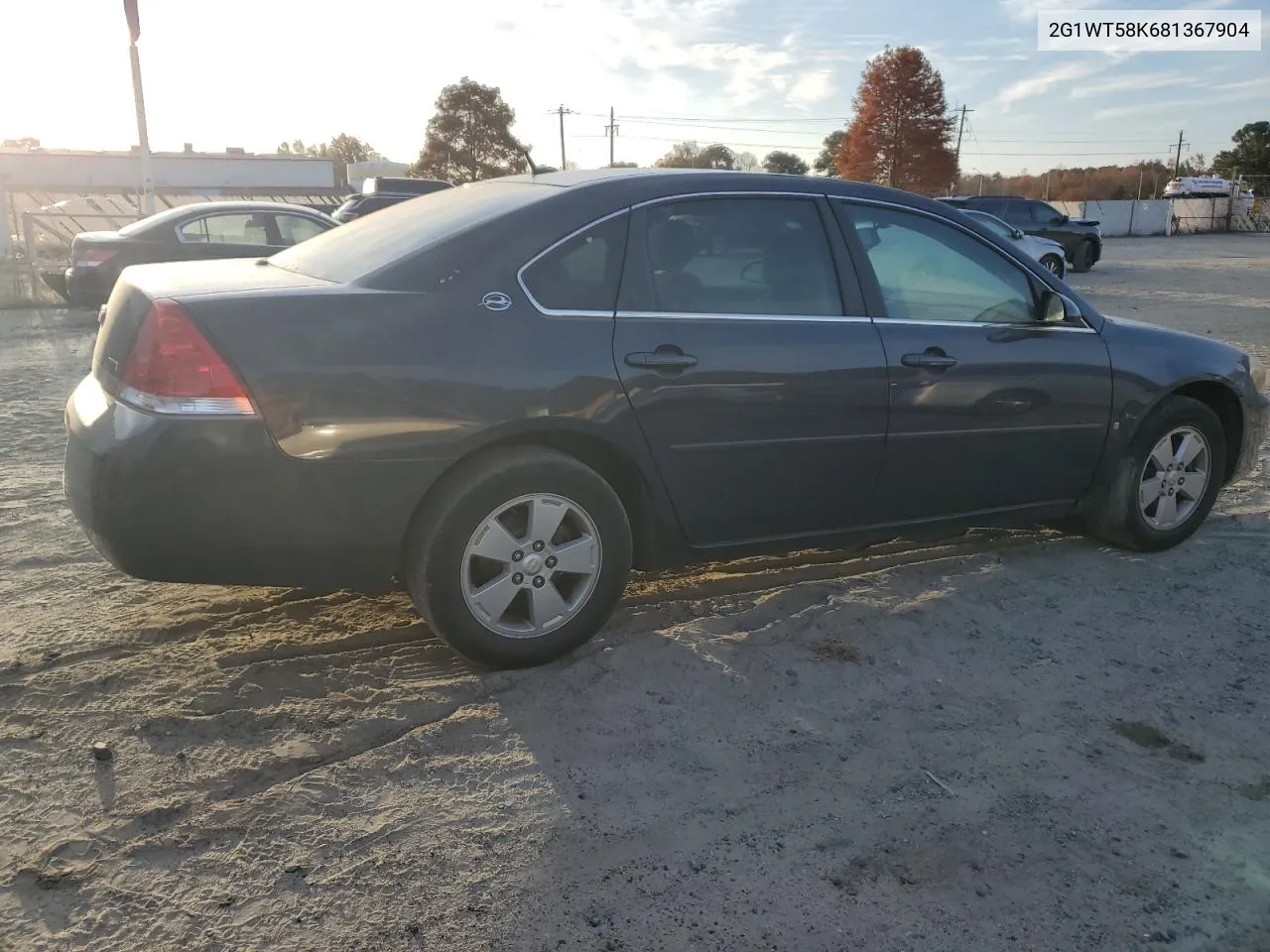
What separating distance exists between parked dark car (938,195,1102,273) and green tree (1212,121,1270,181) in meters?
57.9

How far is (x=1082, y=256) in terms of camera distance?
932 inches

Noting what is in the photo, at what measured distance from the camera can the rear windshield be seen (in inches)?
131

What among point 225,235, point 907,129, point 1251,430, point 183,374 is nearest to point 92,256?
point 225,235

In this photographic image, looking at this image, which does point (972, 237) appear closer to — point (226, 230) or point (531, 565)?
point (531, 565)

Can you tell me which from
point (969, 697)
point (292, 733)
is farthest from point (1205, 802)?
point (292, 733)

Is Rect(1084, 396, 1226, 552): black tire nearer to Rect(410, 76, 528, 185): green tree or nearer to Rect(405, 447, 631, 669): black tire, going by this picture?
Rect(405, 447, 631, 669): black tire

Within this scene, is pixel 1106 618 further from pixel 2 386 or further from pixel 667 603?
pixel 2 386

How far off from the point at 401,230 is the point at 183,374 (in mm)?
1031

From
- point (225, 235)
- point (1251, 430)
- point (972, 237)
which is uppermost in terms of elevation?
point (225, 235)

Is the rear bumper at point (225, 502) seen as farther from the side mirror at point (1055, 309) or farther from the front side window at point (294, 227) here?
the front side window at point (294, 227)

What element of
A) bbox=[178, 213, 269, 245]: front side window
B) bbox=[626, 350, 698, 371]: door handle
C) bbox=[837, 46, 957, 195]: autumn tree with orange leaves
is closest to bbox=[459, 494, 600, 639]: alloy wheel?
bbox=[626, 350, 698, 371]: door handle

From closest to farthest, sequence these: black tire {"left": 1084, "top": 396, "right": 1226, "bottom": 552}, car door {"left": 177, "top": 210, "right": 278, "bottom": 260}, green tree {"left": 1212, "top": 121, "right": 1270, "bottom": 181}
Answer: black tire {"left": 1084, "top": 396, "right": 1226, "bottom": 552}, car door {"left": 177, "top": 210, "right": 278, "bottom": 260}, green tree {"left": 1212, "top": 121, "right": 1270, "bottom": 181}

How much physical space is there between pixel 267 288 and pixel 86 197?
3482 cm

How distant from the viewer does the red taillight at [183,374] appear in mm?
2865
